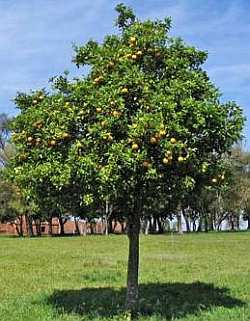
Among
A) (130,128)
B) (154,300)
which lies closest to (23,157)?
A: (130,128)

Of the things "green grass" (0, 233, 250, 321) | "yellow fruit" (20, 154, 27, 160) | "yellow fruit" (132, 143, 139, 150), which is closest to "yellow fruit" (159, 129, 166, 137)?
"yellow fruit" (132, 143, 139, 150)

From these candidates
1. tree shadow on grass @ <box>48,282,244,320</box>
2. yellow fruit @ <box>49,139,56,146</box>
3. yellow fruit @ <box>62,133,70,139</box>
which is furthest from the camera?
tree shadow on grass @ <box>48,282,244,320</box>

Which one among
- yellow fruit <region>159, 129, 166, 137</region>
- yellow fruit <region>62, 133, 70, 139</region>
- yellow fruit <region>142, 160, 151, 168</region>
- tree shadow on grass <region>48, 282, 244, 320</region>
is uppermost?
yellow fruit <region>62, 133, 70, 139</region>

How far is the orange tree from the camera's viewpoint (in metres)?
10.0

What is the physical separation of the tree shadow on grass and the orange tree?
86cm

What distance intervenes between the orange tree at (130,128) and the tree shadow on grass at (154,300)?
857 millimetres

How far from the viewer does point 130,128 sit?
1002 centimetres

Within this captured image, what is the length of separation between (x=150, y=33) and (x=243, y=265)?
48.7ft

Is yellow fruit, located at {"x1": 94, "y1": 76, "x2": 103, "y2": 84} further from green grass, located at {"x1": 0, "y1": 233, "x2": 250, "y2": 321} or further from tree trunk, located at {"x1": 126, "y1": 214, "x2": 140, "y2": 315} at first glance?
green grass, located at {"x1": 0, "y1": 233, "x2": 250, "y2": 321}

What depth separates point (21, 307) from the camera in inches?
509

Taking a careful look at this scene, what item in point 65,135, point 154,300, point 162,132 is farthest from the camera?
point 154,300

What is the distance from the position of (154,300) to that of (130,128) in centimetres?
504

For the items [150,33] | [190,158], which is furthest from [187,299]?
[150,33]

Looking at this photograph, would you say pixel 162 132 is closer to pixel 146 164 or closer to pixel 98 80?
pixel 146 164
